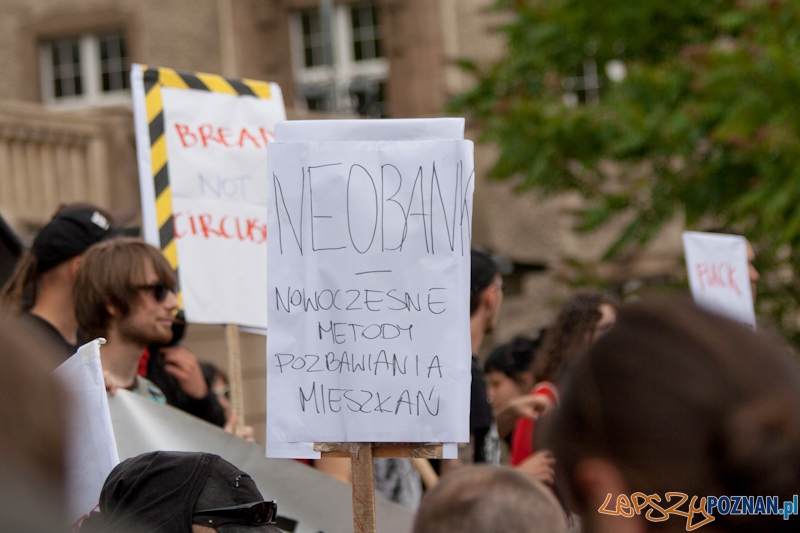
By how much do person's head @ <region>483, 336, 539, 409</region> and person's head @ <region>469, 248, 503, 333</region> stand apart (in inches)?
45.4

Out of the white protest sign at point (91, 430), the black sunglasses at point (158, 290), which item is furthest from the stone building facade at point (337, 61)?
the white protest sign at point (91, 430)

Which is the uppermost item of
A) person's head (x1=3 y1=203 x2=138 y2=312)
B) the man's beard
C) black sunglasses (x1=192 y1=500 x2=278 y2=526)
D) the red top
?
person's head (x1=3 y1=203 x2=138 y2=312)

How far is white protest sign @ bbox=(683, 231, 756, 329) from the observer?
15.6ft

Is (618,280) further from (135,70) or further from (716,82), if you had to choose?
(135,70)

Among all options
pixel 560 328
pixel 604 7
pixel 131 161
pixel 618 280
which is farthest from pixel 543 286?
pixel 560 328

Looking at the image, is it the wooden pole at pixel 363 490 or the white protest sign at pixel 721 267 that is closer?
the wooden pole at pixel 363 490

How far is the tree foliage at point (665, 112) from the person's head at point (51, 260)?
191 inches

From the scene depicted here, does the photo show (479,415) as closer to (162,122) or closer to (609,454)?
(162,122)

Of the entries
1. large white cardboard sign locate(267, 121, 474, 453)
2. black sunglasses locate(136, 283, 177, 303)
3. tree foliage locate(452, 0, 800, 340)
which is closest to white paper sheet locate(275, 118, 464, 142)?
large white cardboard sign locate(267, 121, 474, 453)

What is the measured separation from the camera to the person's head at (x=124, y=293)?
136 inches

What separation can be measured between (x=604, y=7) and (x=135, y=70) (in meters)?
6.51

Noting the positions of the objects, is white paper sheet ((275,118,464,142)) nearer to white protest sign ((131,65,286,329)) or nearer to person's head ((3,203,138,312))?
white protest sign ((131,65,286,329))

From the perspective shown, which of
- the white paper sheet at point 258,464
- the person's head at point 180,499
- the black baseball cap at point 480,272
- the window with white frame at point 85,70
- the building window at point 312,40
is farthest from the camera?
the window with white frame at point 85,70

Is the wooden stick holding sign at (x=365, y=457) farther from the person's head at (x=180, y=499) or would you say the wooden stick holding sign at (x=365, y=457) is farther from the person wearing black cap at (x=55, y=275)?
the person wearing black cap at (x=55, y=275)
